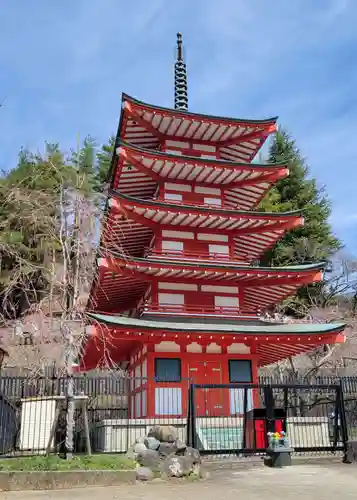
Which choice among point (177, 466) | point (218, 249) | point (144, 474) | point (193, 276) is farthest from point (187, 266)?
point (144, 474)

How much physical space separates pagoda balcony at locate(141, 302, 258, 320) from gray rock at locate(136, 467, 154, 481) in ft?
30.2

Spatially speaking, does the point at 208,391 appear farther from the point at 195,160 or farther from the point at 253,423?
the point at 195,160

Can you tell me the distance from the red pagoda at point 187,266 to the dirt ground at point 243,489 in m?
7.15

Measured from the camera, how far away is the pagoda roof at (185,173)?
21.0m

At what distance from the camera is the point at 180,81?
27.1 metres

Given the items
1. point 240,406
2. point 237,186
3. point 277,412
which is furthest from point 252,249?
point 277,412

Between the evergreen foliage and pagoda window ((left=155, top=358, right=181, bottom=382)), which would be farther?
the evergreen foliage

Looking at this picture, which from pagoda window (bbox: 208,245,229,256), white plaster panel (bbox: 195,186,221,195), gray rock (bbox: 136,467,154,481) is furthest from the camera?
white plaster panel (bbox: 195,186,221,195)

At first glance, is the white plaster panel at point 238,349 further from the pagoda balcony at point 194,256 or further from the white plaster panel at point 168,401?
the pagoda balcony at point 194,256

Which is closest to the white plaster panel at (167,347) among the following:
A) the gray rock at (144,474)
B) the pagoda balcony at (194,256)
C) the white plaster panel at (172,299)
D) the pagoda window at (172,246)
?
the white plaster panel at (172,299)

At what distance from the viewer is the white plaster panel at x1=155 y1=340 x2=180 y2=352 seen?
19812 mm

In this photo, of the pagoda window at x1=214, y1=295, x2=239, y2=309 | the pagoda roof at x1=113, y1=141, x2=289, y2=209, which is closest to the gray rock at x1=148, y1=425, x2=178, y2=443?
the pagoda window at x1=214, y1=295, x2=239, y2=309

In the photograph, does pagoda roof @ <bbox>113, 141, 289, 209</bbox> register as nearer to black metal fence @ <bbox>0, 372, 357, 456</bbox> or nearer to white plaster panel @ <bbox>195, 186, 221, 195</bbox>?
white plaster panel @ <bbox>195, 186, 221, 195</bbox>

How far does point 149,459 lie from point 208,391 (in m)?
8.31
